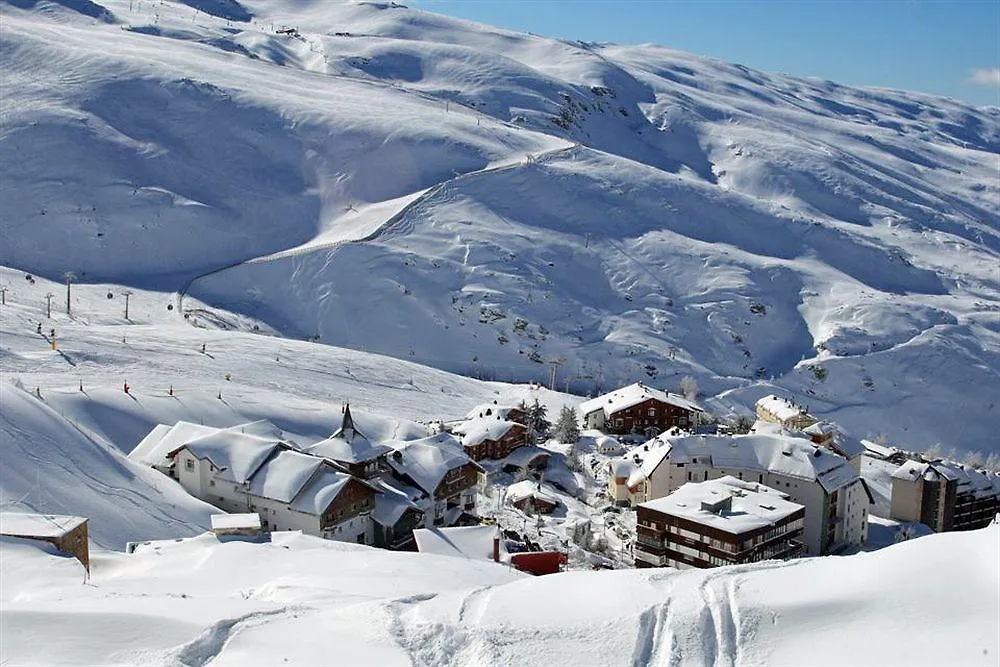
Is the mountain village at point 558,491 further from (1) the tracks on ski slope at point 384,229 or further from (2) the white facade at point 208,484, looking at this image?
(1) the tracks on ski slope at point 384,229

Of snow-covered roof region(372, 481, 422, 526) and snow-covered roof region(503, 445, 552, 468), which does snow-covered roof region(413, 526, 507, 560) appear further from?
snow-covered roof region(503, 445, 552, 468)

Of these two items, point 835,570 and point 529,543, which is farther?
point 529,543

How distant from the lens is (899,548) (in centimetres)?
1923

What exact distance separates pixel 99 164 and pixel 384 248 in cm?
3870

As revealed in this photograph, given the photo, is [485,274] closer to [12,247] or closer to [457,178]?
[457,178]

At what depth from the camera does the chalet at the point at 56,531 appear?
25812mm

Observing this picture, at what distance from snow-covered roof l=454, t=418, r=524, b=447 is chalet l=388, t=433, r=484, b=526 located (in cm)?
808

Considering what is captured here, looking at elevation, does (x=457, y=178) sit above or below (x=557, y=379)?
above

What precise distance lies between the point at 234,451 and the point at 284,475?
2.76 m

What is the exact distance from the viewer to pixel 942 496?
54938mm

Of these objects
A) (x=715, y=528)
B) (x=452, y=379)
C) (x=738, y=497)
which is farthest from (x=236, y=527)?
(x=452, y=379)

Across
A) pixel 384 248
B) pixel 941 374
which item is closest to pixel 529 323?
pixel 384 248

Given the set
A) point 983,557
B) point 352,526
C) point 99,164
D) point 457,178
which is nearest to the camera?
point 983,557

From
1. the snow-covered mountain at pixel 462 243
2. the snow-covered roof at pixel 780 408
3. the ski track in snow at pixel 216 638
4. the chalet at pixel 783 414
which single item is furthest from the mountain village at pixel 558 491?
the snow-covered mountain at pixel 462 243
